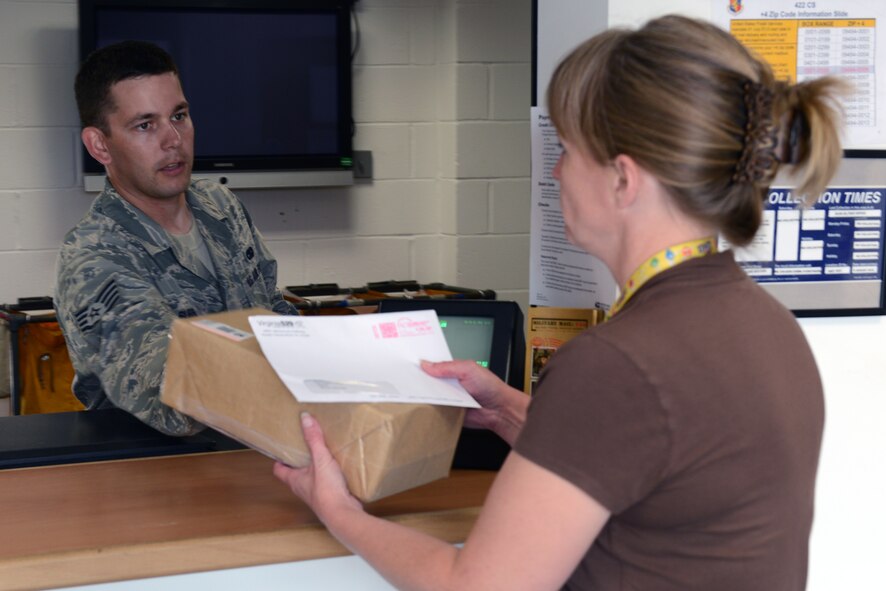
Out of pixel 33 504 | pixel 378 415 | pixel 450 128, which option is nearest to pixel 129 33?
pixel 450 128

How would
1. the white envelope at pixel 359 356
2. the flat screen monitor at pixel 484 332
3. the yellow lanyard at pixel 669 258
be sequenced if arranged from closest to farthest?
1. the yellow lanyard at pixel 669 258
2. the white envelope at pixel 359 356
3. the flat screen monitor at pixel 484 332

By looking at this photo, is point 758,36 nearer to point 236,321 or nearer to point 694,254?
point 694,254

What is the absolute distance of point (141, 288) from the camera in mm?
2051

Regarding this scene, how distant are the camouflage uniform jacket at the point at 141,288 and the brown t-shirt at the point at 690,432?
2.98ft

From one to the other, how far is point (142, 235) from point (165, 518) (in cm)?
101

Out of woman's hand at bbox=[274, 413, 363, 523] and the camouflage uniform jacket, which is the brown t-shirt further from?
the camouflage uniform jacket

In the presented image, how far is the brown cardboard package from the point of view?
1.23m

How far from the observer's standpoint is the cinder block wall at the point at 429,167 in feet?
13.2

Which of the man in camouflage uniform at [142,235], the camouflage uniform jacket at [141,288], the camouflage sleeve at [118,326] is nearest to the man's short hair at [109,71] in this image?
the man in camouflage uniform at [142,235]

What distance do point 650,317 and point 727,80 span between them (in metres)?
0.24

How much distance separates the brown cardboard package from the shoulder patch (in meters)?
0.73

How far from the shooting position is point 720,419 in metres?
0.96

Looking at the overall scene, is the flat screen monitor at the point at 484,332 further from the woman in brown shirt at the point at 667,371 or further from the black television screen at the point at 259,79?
the black television screen at the point at 259,79

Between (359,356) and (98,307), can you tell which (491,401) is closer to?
(359,356)
